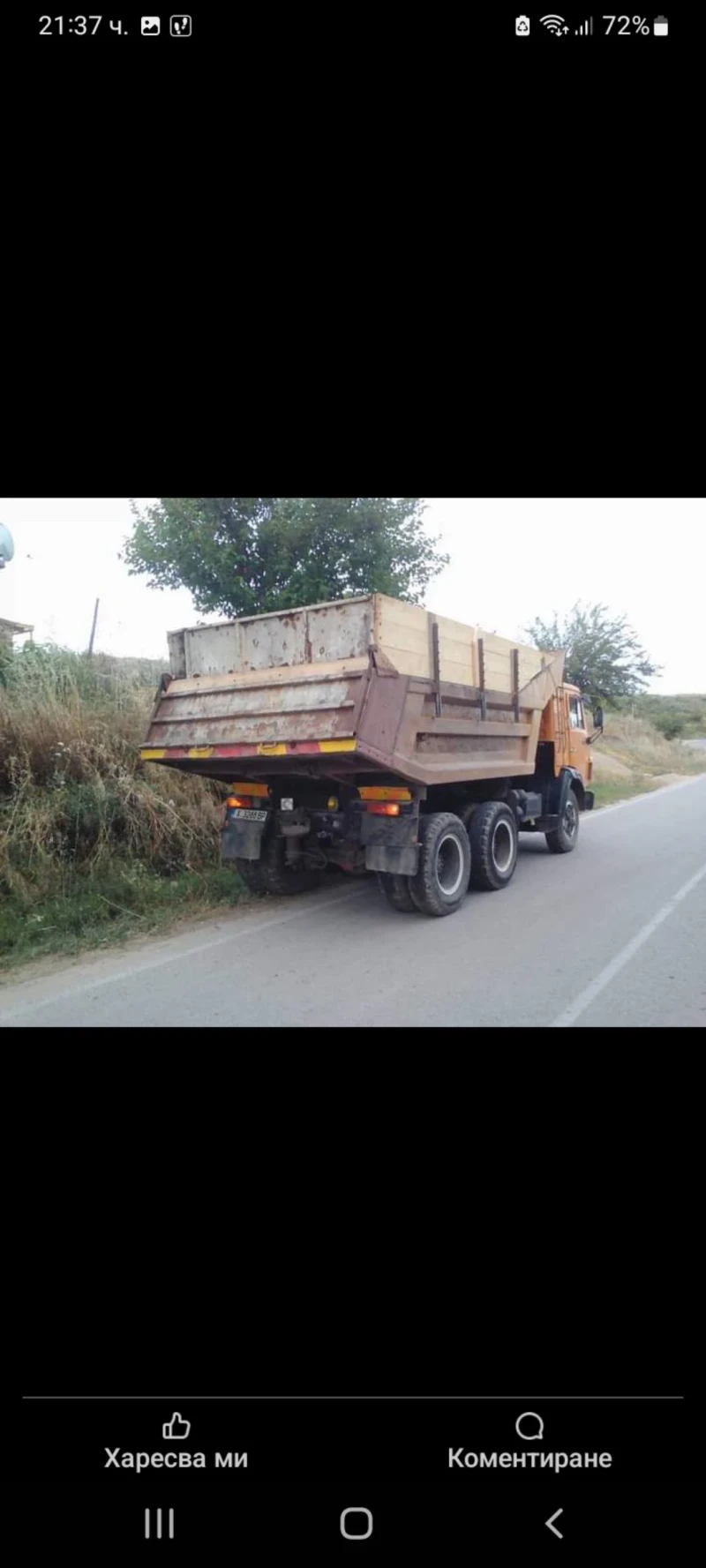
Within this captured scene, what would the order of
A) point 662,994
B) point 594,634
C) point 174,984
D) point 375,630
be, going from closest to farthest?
1. point 662,994
2. point 174,984
3. point 375,630
4. point 594,634

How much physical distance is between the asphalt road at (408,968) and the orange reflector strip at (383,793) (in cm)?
97

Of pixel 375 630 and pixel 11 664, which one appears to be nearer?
pixel 375 630

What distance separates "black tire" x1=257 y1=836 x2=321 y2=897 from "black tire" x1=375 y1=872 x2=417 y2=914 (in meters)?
0.90

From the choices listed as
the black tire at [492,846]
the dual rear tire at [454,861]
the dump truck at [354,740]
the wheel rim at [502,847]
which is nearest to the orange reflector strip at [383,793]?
the dump truck at [354,740]

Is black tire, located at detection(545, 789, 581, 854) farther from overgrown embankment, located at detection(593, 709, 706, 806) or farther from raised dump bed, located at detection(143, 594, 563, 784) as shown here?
overgrown embankment, located at detection(593, 709, 706, 806)

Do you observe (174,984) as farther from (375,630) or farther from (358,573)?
(358,573)

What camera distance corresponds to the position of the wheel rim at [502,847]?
748 cm

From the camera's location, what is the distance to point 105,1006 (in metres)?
4.27

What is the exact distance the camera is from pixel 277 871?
6898 millimetres

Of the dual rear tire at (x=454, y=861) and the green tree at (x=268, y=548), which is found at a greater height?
the green tree at (x=268, y=548)

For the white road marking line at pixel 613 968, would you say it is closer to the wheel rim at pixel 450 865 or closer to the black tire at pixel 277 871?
the wheel rim at pixel 450 865

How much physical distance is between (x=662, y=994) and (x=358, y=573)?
6.64 meters

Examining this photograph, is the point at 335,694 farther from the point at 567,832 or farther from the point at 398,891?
the point at 567,832
